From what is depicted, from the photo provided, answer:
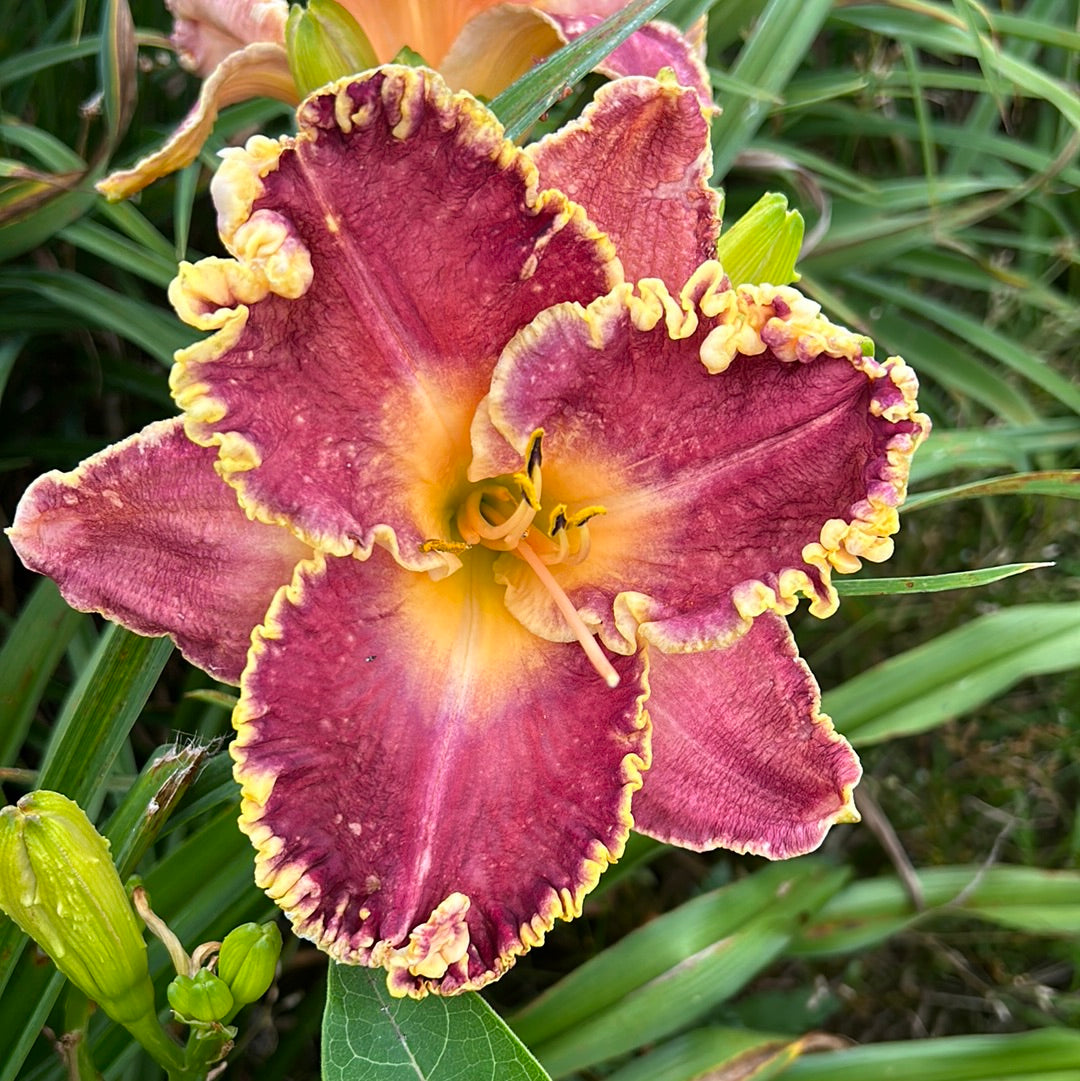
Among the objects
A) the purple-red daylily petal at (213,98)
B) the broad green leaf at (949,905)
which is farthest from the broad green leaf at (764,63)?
the broad green leaf at (949,905)

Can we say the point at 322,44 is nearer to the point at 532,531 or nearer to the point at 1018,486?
the point at 532,531

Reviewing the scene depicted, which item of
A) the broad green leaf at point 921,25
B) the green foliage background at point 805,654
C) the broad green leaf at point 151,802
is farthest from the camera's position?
the broad green leaf at point 921,25

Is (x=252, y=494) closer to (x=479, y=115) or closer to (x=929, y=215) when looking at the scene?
(x=479, y=115)

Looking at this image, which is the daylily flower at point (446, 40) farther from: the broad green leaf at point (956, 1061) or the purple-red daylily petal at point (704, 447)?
the broad green leaf at point (956, 1061)

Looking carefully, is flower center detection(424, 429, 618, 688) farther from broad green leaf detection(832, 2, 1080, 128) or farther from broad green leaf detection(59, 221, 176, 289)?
broad green leaf detection(832, 2, 1080, 128)

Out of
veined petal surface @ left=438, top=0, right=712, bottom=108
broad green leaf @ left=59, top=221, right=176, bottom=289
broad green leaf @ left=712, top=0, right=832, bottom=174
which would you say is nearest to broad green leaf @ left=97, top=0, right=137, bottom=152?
broad green leaf @ left=59, top=221, right=176, bottom=289

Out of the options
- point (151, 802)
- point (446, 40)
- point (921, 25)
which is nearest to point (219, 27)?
point (446, 40)

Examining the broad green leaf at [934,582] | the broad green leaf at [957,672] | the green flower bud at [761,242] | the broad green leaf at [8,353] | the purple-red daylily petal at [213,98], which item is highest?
the purple-red daylily petal at [213,98]
